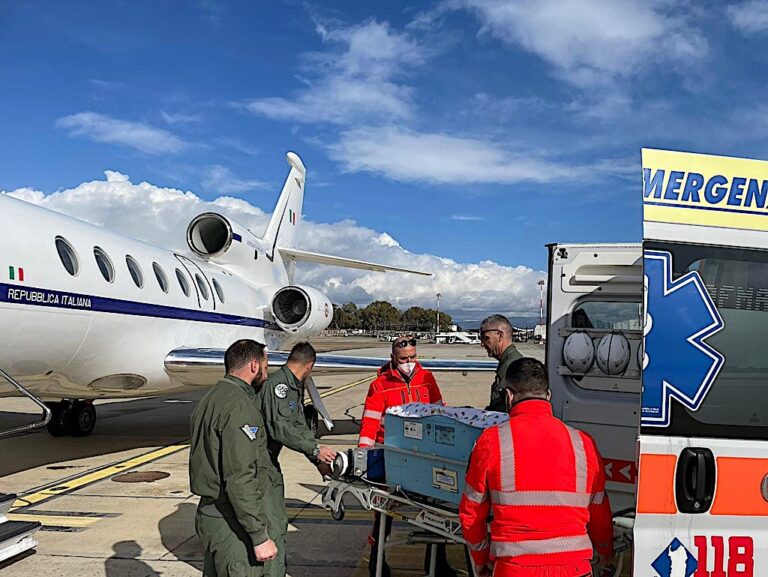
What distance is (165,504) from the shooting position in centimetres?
734

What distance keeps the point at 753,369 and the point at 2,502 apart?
18.0 feet

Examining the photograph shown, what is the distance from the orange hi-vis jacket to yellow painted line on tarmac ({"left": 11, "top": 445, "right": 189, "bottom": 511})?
5938 mm

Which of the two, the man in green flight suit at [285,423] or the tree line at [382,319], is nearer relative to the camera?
the man in green flight suit at [285,423]

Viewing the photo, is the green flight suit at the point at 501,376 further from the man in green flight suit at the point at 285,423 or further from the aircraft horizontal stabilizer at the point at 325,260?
the aircraft horizontal stabilizer at the point at 325,260

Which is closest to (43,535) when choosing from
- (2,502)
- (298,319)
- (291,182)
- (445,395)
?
(2,502)

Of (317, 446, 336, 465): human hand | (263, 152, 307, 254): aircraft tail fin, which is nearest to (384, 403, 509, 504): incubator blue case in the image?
(317, 446, 336, 465): human hand

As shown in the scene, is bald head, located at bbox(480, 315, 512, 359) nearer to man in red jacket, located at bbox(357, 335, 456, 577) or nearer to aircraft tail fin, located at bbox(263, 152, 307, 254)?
man in red jacket, located at bbox(357, 335, 456, 577)

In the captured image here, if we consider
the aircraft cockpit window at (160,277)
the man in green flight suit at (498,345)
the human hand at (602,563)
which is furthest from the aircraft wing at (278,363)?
the human hand at (602,563)

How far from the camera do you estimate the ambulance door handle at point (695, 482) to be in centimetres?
310

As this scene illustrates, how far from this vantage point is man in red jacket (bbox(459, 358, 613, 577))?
2.97m

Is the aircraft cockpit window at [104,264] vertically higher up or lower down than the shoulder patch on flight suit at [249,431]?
higher up

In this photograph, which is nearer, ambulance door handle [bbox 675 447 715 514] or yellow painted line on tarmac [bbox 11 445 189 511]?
ambulance door handle [bbox 675 447 715 514]

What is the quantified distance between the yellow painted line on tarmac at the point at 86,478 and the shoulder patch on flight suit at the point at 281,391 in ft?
13.4

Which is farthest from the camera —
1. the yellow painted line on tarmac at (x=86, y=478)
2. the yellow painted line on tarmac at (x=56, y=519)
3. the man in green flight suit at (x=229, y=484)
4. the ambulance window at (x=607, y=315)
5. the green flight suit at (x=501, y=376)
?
the yellow painted line on tarmac at (x=86, y=478)
